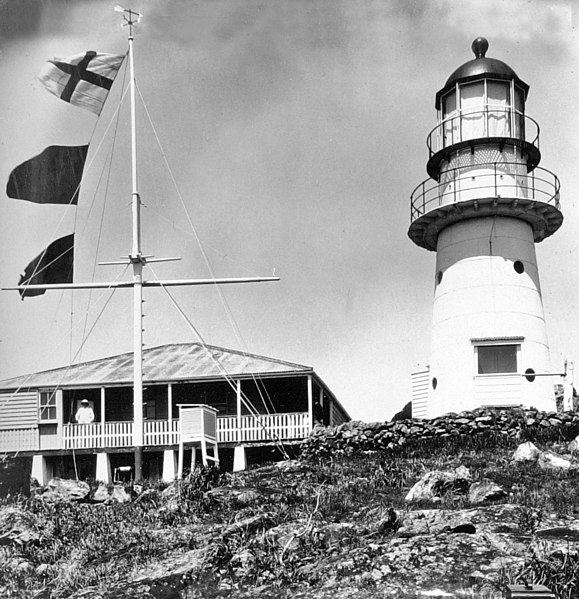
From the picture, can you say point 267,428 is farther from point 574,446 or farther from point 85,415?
point 574,446

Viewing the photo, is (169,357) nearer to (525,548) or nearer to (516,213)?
(516,213)

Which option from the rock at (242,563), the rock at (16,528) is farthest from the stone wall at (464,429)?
the rock at (242,563)

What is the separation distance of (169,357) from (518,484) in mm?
16217

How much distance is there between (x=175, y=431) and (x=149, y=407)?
3843mm

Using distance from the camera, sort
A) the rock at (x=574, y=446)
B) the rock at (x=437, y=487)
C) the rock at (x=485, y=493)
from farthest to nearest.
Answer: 1. the rock at (x=574, y=446)
2. the rock at (x=437, y=487)
3. the rock at (x=485, y=493)

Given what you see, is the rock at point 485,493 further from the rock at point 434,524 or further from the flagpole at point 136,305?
the flagpole at point 136,305

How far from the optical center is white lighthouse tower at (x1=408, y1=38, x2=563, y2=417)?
2341 centimetres

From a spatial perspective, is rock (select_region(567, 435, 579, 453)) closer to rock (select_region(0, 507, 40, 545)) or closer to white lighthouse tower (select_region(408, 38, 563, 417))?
white lighthouse tower (select_region(408, 38, 563, 417))

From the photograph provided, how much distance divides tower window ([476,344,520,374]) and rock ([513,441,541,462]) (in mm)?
5047

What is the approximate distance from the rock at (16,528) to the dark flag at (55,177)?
7.92 m

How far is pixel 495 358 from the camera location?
23719 millimetres

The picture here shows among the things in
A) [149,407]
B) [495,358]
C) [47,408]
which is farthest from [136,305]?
[495,358]

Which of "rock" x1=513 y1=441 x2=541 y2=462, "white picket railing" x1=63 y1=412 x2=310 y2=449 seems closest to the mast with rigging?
"white picket railing" x1=63 y1=412 x2=310 y2=449

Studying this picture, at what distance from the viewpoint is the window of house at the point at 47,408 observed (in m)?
27.0
